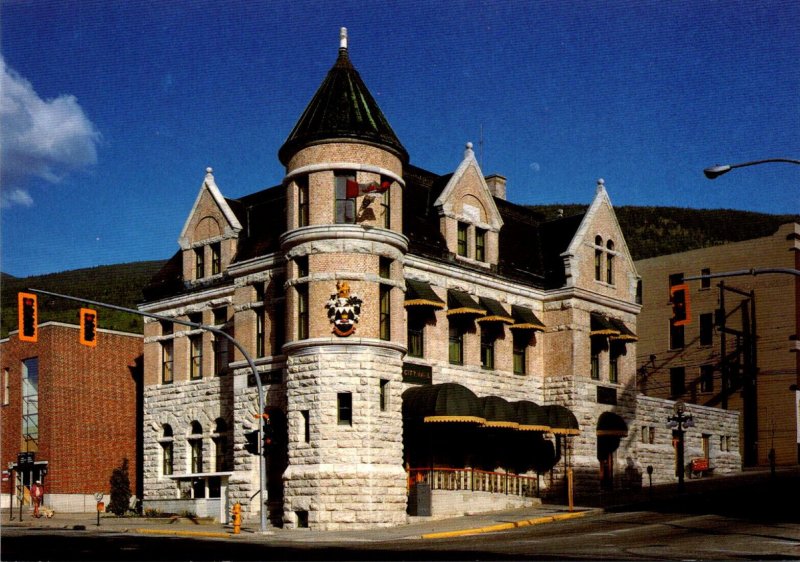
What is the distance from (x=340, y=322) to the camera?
128ft

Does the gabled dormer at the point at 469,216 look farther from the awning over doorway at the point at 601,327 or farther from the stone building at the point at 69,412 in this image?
the stone building at the point at 69,412

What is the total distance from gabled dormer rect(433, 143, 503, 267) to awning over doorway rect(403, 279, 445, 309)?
300cm

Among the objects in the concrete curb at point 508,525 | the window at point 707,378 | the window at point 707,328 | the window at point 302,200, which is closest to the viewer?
the concrete curb at point 508,525

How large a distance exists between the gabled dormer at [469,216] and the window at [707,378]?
24027 millimetres

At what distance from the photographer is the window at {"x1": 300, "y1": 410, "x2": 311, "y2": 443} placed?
1549 inches

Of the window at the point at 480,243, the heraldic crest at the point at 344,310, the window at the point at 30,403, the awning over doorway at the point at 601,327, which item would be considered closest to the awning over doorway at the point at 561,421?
the awning over doorway at the point at 601,327

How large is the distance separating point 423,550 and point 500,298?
70.3 ft

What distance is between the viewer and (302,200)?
41094mm

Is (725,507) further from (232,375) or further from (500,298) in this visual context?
(232,375)

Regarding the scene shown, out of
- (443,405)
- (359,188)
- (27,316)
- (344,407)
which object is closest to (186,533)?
(344,407)

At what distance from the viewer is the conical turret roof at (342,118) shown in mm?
40250

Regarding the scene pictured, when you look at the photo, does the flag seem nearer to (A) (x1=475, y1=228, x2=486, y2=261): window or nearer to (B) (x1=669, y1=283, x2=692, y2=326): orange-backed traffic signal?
(A) (x1=475, y1=228, x2=486, y2=261): window

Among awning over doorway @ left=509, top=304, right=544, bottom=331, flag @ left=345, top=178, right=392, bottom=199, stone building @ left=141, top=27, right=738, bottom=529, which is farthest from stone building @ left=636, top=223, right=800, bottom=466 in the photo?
flag @ left=345, top=178, right=392, bottom=199

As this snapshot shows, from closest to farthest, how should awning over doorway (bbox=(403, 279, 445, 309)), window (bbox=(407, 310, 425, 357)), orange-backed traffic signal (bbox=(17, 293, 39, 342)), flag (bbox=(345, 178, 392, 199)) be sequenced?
orange-backed traffic signal (bbox=(17, 293, 39, 342)) → flag (bbox=(345, 178, 392, 199)) → awning over doorway (bbox=(403, 279, 445, 309)) → window (bbox=(407, 310, 425, 357))
